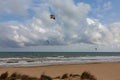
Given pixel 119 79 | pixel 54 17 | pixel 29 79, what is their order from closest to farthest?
pixel 29 79
pixel 54 17
pixel 119 79

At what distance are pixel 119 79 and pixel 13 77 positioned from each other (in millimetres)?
5442

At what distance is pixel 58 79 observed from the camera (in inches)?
502

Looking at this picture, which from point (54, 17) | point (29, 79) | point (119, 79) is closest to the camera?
point (29, 79)

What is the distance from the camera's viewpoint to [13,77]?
11602 millimetres

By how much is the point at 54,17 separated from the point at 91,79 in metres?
3.43

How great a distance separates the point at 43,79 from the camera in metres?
11.4

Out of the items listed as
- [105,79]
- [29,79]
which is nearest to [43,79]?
[29,79]

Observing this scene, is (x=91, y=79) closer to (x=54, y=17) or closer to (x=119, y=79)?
(x=119, y=79)

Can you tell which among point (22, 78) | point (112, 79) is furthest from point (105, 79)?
point (22, 78)

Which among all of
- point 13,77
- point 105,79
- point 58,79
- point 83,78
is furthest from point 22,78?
point 105,79

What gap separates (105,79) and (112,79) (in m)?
0.38

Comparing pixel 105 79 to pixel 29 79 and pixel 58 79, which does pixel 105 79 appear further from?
pixel 29 79

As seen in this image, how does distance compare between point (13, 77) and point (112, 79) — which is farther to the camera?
point (112, 79)

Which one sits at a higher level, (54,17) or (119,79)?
(54,17)
